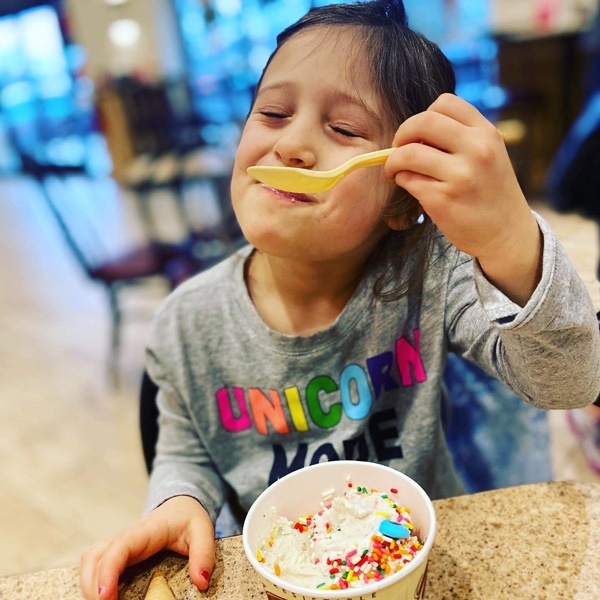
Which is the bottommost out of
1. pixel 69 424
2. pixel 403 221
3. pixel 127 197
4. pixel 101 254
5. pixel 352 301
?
pixel 127 197

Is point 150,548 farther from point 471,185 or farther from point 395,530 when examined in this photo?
point 471,185

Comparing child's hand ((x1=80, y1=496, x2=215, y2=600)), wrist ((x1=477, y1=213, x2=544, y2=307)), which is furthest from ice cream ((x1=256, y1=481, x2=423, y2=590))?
wrist ((x1=477, y1=213, x2=544, y2=307))

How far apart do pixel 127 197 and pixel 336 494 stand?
597 cm

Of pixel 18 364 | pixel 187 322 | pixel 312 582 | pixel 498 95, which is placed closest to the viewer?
pixel 312 582

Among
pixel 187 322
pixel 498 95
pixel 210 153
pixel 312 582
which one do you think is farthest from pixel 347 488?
pixel 498 95

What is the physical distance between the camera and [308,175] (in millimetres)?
557

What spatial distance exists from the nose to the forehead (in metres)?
0.06

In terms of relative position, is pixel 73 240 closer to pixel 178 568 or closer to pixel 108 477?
pixel 108 477

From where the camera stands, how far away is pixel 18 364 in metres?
2.85

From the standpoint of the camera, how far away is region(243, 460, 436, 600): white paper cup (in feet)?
1.34

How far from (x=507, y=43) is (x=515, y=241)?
4162 millimetres

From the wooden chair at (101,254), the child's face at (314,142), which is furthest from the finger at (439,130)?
the wooden chair at (101,254)

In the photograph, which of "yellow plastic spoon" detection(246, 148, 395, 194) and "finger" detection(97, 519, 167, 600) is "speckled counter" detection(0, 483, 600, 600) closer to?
"finger" detection(97, 519, 167, 600)

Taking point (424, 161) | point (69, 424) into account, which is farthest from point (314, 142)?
point (69, 424)
